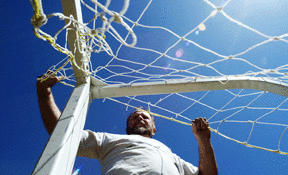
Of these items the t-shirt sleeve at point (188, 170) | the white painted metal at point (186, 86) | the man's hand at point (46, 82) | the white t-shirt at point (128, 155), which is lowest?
the t-shirt sleeve at point (188, 170)

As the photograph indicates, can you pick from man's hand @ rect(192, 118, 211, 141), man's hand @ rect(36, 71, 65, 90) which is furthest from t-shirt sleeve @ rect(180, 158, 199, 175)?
man's hand @ rect(36, 71, 65, 90)

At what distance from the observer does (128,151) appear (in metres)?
0.89

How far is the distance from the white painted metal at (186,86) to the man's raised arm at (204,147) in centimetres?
18

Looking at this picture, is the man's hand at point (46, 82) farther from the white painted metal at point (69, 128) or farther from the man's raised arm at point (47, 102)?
the white painted metal at point (69, 128)

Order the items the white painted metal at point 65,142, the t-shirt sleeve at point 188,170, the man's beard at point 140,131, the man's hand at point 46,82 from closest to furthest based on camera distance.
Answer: the white painted metal at point 65,142 < the man's hand at point 46,82 < the t-shirt sleeve at point 188,170 < the man's beard at point 140,131

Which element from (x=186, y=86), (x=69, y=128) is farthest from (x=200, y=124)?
(x=69, y=128)

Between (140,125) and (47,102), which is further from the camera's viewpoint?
(140,125)

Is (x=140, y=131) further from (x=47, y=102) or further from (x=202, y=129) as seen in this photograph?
(x=47, y=102)

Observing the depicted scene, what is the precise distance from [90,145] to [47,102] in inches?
9.9

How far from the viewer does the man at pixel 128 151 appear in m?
0.83

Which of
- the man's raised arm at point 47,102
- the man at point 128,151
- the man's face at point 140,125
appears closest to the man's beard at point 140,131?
the man's face at point 140,125

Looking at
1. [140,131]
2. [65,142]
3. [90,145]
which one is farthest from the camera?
[140,131]

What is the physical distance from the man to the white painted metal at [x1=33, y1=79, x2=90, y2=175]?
0.66 feet

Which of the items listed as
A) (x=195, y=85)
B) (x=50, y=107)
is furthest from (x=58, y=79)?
(x=195, y=85)
